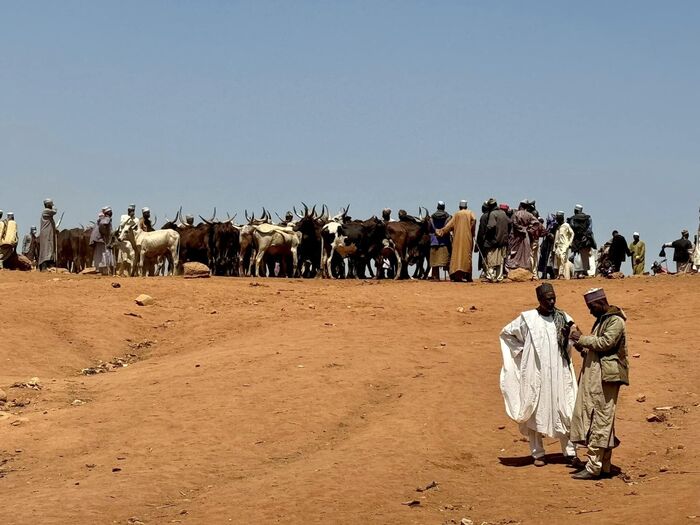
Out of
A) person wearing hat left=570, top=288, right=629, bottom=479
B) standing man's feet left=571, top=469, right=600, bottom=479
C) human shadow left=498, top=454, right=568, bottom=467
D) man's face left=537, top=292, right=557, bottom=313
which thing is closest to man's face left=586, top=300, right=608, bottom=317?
person wearing hat left=570, top=288, right=629, bottom=479

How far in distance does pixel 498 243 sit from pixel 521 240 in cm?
57

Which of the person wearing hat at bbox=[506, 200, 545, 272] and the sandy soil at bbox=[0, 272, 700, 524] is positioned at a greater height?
the person wearing hat at bbox=[506, 200, 545, 272]

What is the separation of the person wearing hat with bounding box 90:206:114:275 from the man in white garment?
18.1m

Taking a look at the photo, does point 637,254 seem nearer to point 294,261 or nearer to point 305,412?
point 294,261

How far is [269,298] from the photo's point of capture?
78.7ft

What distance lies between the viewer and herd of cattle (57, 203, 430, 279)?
29.2 meters

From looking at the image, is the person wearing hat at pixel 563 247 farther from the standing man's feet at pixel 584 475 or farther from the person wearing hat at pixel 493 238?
the standing man's feet at pixel 584 475

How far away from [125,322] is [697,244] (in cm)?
1515

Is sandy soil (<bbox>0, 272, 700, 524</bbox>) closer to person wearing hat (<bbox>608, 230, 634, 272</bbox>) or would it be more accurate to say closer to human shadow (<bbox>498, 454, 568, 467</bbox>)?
human shadow (<bbox>498, 454, 568, 467</bbox>)

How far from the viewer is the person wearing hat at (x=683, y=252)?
31656mm

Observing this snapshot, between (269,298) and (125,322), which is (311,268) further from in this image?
(125,322)

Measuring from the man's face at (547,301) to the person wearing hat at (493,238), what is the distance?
51.5 ft

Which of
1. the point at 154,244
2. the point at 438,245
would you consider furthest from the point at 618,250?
the point at 154,244

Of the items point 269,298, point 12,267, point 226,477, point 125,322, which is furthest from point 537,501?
point 12,267
